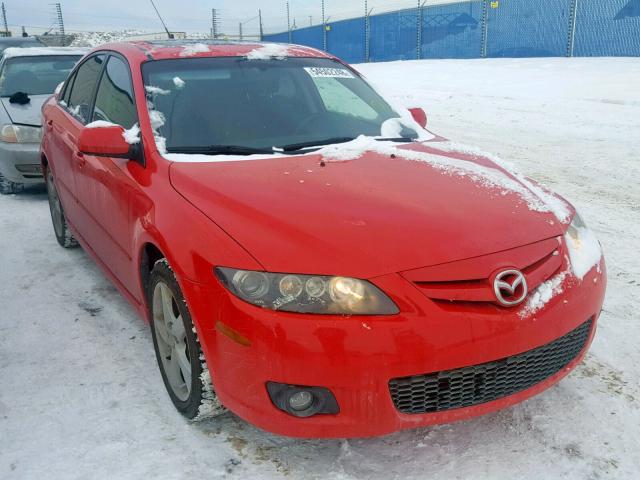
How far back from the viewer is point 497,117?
1048cm

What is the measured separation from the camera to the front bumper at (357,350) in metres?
1.91

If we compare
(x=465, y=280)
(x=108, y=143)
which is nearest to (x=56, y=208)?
(x=108, y=143)

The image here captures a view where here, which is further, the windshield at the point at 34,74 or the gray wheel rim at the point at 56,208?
the windshield at the point at 34,74

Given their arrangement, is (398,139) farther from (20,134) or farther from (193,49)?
(20,134)

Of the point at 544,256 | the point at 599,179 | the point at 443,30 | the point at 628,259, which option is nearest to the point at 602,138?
the point at 599,179

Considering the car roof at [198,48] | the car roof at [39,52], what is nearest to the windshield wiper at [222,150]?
the car roof at [198,48]

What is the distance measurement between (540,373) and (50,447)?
186 cm

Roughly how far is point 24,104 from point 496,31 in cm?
1853

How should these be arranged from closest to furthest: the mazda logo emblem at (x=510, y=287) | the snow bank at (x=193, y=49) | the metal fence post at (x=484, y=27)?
the mazda logo emblem at (x=510, y=287) → the snow bank at (x=193, y=49) → the metal fence post at (x=484, y=27)

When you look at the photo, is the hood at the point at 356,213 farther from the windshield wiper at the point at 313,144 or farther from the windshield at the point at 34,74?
the windshield at the point at 34,74

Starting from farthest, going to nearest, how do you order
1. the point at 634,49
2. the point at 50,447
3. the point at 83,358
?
the point at 634,49 → the point at 83,358 → the point at 50,447

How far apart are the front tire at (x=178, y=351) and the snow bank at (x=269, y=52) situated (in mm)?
1550

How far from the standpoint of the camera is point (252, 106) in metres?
3.15

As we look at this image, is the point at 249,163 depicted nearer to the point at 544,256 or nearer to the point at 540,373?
the point at 544,256
